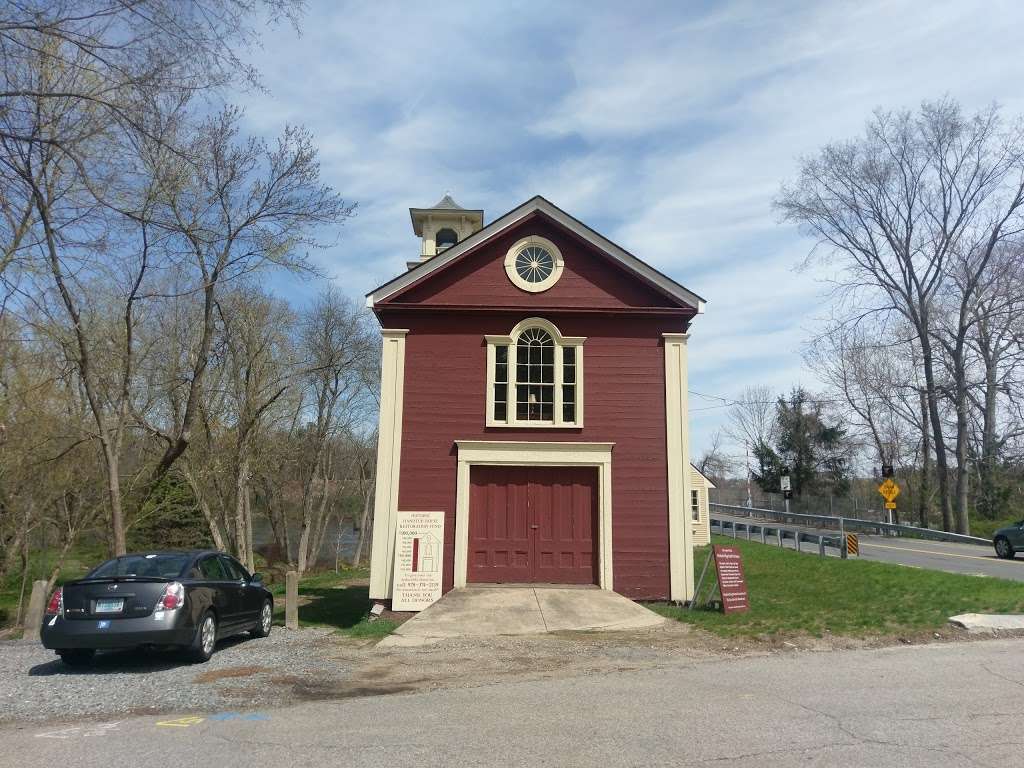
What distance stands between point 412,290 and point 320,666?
25.3 ft

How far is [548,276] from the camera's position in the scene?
49.4ft

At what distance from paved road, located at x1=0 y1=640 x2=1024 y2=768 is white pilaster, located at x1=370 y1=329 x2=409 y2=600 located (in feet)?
21.3

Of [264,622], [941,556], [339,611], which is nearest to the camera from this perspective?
[264,622]

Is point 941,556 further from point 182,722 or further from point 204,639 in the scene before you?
point 182,722

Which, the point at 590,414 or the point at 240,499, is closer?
the point at 590,414

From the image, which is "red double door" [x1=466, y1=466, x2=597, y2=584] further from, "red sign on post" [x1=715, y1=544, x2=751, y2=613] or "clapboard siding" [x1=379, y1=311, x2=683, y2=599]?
"red sign on post" [x1=715, y1=544, x2=751, y2=613]

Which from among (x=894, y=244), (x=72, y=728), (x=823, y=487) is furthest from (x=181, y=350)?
(x=823, y=487)

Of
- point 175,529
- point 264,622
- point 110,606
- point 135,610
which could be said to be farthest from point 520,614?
point 175,529

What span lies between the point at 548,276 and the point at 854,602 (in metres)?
8.09

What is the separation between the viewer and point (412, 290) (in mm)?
14734

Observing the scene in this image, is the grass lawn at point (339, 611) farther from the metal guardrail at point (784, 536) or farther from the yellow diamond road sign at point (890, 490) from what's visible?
the yellow diamond road sign at point (890, 490)

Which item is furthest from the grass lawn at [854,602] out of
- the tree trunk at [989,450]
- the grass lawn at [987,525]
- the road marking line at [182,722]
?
the grass lawn at [987,525]

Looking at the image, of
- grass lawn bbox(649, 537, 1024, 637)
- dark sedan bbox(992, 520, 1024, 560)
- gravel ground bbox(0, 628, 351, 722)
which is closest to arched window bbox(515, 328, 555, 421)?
→ grass lawn bbox(649, 537, 1024, 637)

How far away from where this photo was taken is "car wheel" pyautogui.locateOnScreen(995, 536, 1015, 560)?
2302cm
